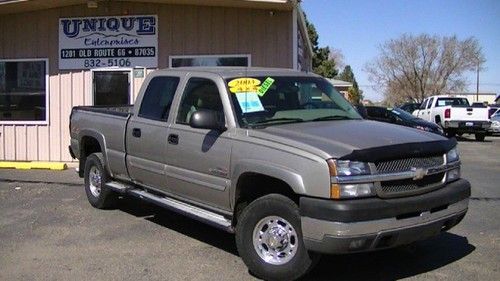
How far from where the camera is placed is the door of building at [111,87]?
12453 millimetres

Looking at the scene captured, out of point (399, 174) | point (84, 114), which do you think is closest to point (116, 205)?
point (84, 114)

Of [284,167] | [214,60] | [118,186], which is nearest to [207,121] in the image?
[284,167]

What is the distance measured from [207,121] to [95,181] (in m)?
3.37

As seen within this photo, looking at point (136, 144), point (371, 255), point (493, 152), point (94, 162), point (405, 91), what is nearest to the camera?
point (371, 255)

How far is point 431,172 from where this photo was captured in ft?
16.3

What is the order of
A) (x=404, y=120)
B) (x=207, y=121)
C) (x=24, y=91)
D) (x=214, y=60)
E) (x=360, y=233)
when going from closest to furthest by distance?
A: (x=360, y=233)
(x=207, y=121)
(x=214, y=60)
(x=24, y=91)
(x=404, y=120)

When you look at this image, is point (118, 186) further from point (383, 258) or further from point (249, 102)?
point (383, 258)

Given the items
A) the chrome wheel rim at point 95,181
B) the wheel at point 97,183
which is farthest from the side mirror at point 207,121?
the chrome wheel rim at point 95,181

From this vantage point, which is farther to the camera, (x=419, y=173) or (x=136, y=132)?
(x=136, y=132)

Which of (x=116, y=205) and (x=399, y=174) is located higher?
(x=399, y=174)

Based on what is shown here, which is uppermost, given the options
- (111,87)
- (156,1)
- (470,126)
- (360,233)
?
(156,1)

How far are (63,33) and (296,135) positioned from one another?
29.9 feet

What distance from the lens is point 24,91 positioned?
515 inches

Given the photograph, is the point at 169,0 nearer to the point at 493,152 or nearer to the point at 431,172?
the point at 431,172
